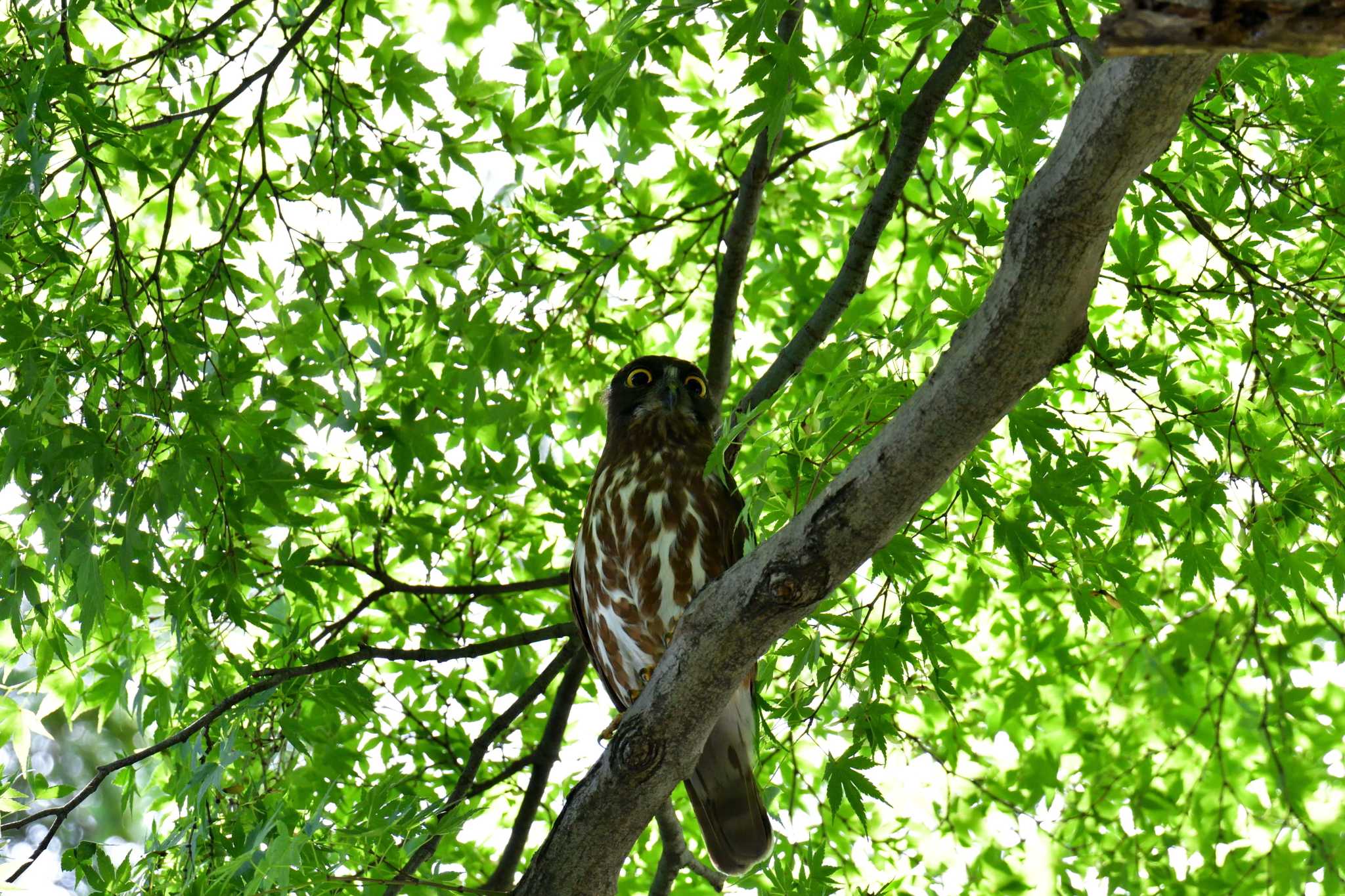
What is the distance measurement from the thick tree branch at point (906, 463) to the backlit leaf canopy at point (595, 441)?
1.17 ft

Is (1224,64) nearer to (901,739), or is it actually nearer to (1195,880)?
(901,739)

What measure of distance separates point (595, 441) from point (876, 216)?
6.90 ft

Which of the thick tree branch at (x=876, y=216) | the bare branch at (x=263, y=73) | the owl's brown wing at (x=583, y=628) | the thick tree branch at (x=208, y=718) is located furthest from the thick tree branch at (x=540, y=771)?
the bare branch at (x=263, y=73)

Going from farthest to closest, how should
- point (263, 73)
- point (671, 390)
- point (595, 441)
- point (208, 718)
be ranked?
point (595, 441) < point (671, 390) < point (263, 73) < point (208, 718)

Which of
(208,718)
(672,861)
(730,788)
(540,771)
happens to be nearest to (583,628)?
(540,771)

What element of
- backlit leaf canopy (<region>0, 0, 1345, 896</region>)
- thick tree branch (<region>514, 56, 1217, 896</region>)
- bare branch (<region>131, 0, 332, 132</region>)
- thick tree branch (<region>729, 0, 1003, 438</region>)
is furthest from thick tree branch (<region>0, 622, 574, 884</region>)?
bare branch (<region>131, 0, 332, 132</region>)

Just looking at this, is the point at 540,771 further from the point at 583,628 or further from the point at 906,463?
the point at 906,463

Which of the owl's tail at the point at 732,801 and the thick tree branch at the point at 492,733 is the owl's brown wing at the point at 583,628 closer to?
the thick tree branch at the point at 492,733

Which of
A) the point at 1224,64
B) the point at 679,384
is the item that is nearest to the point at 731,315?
the point at 679,384

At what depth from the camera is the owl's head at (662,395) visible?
4762 millimetres

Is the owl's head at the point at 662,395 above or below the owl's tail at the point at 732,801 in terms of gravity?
above

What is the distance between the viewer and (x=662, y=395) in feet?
15.7

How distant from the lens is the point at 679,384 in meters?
4.84

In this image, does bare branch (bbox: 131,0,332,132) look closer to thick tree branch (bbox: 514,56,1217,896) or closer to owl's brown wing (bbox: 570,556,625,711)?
owl's brown wing (bbox: 570,556,625,711)
